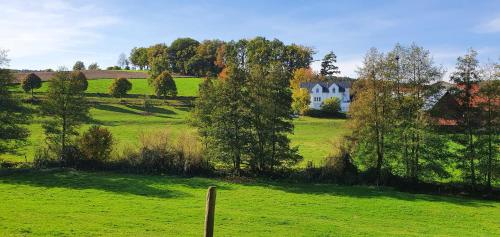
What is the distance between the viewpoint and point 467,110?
126 feet

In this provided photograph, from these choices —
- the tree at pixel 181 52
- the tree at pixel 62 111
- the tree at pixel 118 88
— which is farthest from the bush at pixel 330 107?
the tree at pixel 62 111

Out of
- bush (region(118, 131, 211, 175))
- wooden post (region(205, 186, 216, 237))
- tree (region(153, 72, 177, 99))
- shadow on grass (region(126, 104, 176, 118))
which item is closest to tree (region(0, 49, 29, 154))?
bush (region(118, 131, 211, 175))

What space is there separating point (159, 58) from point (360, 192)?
368 ft

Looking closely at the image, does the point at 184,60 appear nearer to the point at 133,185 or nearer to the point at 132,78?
the point at 132,78

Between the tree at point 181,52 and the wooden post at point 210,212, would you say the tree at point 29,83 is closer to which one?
the tree at point 181,52

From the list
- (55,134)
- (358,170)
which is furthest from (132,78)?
(358,170)

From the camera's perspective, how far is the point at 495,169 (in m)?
37.2

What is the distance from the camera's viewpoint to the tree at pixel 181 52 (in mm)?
161250

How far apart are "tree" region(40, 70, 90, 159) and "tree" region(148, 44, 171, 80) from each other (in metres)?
85.0

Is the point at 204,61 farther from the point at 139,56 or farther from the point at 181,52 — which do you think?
the point at 139,56

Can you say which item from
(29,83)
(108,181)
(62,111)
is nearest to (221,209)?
(108,181)

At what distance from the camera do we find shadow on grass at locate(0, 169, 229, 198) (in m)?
32.3

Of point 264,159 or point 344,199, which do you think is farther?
point 264,159

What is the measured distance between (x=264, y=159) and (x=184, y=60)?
125m
